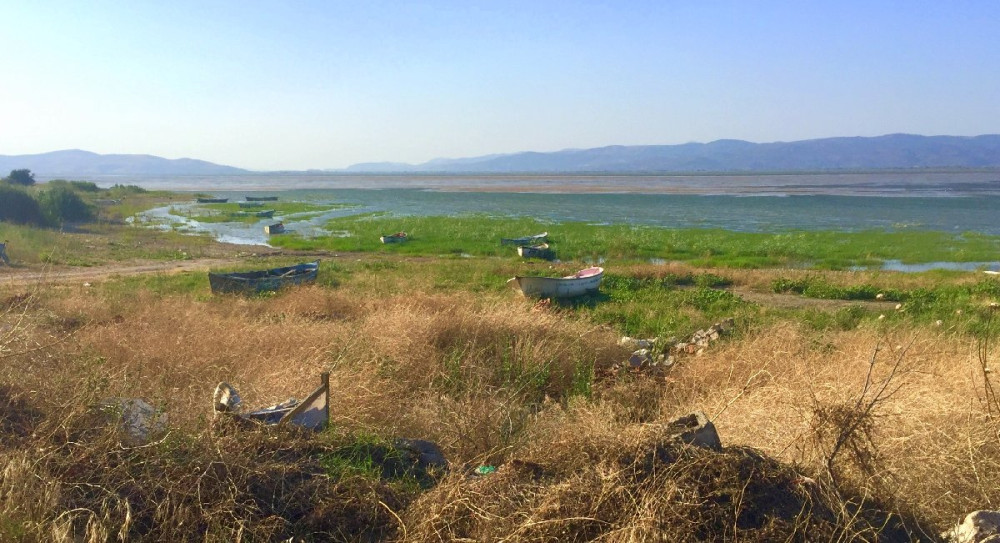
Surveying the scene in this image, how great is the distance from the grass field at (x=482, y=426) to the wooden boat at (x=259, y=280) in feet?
9.13

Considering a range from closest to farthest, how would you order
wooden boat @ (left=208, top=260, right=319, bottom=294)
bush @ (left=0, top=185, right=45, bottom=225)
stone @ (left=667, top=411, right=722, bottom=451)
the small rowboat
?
stone @ (left=667, top=411, right=722, bottom=451) → wooden boat @ (left=208, top=260, right=319, bottom=294) → bush @ (left=0, top=185, right=45, bottom=225) → the small rowboat

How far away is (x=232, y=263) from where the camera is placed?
27.0 metres

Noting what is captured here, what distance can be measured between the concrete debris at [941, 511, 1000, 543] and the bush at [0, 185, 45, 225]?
47.9 m

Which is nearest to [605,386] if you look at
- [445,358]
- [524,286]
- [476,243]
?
[445,358]

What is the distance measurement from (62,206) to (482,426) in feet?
154

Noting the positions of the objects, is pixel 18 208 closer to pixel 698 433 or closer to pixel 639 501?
pixel 698 433

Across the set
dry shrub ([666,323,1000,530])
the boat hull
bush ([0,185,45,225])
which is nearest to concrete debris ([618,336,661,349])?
dry shrub ([666,323,1000,530])

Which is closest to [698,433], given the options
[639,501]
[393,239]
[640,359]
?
[639,501]

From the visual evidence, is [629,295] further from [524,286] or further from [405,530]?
[405,530]

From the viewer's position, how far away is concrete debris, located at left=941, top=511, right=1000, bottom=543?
4.26 metres

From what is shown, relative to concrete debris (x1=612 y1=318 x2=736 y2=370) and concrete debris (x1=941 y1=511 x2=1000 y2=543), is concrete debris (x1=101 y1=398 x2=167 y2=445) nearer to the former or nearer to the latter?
concrete debris (x1=941 y1=511 x2=1000 y2=543)

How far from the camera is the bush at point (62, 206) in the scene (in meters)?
42.5

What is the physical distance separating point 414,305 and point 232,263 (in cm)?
1756

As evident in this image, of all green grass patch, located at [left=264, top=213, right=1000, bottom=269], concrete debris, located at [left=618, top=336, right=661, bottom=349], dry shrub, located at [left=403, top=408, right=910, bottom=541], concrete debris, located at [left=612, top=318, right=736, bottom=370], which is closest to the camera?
dry shrub, located at [left=403, top=408, right=910, bottom=541]
